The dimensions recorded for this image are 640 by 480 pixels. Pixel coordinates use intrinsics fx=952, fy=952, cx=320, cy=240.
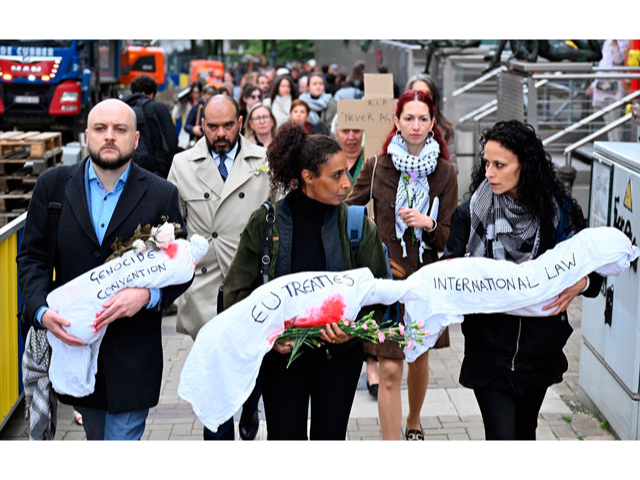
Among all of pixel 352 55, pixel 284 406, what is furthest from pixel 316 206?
pixel 352 55

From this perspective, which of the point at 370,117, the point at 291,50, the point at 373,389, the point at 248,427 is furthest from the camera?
the point at 291,50

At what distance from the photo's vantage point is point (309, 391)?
434cm

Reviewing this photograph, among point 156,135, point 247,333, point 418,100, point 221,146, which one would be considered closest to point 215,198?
point 221,146

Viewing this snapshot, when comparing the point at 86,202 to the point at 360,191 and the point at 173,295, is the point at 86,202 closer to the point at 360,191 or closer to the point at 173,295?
the point at 173,295

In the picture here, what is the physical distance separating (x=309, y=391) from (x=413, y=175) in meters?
1.77

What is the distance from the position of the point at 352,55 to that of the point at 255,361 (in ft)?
120

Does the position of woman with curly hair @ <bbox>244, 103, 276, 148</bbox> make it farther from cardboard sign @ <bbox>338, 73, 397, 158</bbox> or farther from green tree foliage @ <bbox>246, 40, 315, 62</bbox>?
green tree foliage @ <bbox>246, 40, 315, 62</bbox>

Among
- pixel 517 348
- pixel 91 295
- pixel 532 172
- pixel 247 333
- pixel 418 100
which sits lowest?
pixel 517 348

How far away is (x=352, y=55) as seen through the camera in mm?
39812

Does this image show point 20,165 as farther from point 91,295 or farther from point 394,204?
point 91,295

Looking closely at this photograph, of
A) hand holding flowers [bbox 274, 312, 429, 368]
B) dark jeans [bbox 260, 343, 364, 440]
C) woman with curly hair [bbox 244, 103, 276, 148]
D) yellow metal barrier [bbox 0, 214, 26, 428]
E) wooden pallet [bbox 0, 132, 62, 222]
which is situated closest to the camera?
hand holding flowers [bbox 274, 312, 429, 368]

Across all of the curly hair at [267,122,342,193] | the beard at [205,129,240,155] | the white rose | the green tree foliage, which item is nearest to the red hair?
the beard at [205,129,240,155]

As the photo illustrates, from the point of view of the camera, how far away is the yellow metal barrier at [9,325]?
6000mm

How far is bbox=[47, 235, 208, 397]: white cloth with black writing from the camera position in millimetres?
4148
